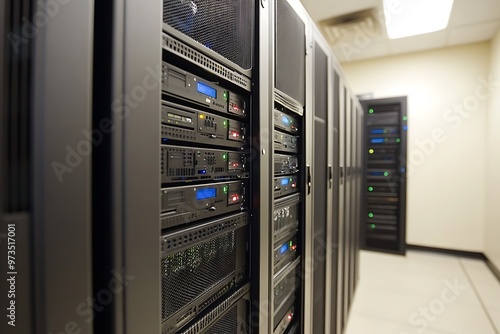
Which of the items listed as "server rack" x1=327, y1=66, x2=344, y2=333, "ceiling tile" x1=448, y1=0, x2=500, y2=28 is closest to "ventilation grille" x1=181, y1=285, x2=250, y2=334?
"server rack" x1=327, y1=66, x2=344, y2=333

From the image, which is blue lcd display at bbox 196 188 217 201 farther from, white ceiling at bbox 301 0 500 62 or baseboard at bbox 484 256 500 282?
baseboard at bbox 484 256 500 282

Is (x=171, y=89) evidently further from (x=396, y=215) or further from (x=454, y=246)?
(x=454, y=246)

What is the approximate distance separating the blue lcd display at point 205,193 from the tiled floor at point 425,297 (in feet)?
6.91

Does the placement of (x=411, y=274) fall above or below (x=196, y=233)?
below

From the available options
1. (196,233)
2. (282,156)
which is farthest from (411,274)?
(196,233)

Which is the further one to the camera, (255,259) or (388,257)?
(388,257)

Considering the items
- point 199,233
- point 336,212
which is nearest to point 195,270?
point 199,233

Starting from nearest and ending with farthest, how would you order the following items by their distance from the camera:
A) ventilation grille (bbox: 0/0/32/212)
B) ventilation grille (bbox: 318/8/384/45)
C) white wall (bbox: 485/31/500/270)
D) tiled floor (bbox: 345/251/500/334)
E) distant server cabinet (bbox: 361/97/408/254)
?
1. ventilation grille (bbox: 0/0/32/212)
2. tiled floor (bbox: 345/251/500/334)
3. ventilation grille (bbox: 318/8/384/45)
4. white wall (bbox: 485/31/500/270)
5. distant server cabinet (bbox: 361/97/408/254)

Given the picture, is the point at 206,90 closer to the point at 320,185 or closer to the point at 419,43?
the point at 320,185

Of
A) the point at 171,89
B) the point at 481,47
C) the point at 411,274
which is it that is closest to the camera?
the point at 171,89

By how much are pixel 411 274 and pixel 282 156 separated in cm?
317

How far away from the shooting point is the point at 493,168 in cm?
342

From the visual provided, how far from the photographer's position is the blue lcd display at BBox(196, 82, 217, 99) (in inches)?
28.3

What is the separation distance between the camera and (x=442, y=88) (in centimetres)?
406
